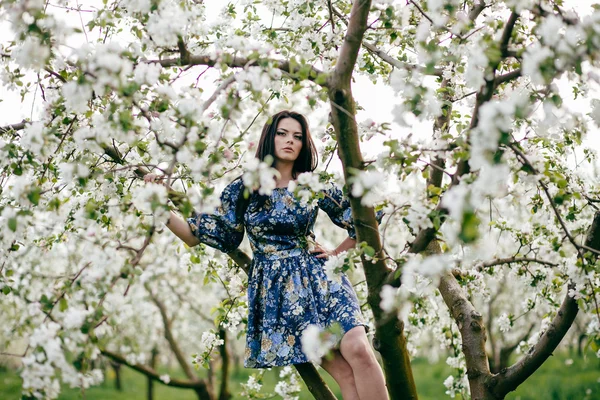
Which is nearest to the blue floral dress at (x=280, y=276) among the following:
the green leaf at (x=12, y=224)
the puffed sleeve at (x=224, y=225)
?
the puffed sleeve at (x=224, y=225)

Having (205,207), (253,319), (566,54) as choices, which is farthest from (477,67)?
(253,319)

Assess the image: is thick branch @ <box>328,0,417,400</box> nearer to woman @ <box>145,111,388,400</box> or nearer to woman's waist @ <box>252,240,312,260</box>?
woman @ <box>145,111,388,400</box>

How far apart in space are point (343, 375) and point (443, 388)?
9154 millimetres

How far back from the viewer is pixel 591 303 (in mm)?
2613

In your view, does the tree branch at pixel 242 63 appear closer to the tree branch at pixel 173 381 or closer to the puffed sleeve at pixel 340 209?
the puffed sleeve at pixel 340 209

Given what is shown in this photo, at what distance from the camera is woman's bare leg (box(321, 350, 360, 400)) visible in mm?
2635

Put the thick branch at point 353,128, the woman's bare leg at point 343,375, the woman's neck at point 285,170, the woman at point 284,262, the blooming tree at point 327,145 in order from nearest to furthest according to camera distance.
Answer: the blooming tree at point 327,145
the thick branch at point 353,128
the woman's bare leg at point 343,375
the woman at point 284,262
the woman's neck at point 285,170

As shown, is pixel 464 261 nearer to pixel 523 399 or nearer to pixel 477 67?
pixel 477 67

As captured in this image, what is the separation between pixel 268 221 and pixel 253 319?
49cm

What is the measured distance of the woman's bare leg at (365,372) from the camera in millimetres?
2527

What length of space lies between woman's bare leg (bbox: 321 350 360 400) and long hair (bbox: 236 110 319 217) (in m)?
0.86

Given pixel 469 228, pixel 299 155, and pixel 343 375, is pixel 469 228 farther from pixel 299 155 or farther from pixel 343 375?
pixel 299 155

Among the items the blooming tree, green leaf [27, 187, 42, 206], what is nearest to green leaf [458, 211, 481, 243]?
the blooming tree

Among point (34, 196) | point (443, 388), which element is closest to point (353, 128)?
point (34, 196)
